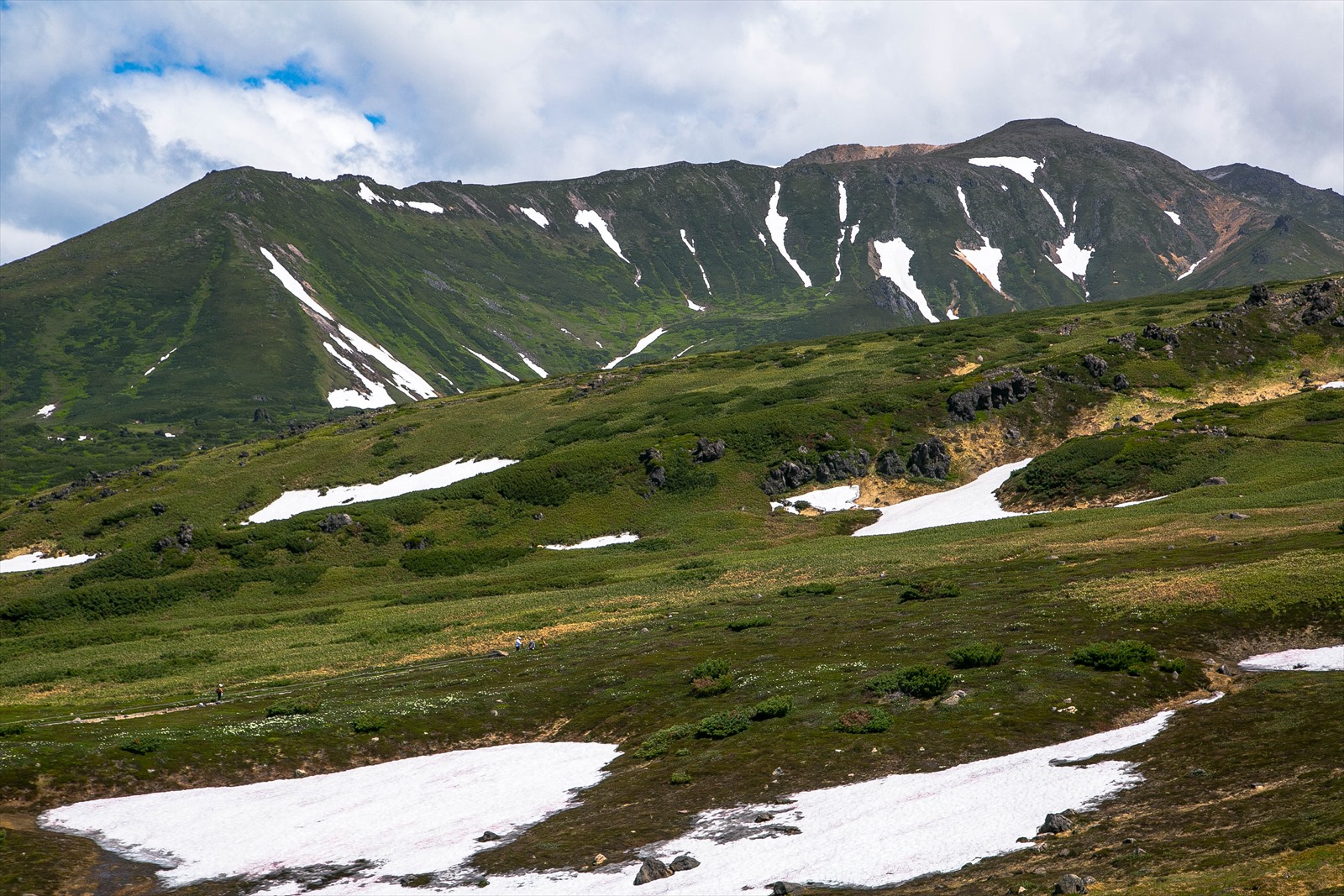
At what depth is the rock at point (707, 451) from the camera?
4656 inches

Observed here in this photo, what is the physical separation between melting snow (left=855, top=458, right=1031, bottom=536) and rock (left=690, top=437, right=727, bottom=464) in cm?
2381

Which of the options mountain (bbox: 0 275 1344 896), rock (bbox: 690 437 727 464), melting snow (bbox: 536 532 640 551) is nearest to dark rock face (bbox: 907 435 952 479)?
mountain (bbox: 0 275 1344 896)

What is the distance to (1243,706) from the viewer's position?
25.8m

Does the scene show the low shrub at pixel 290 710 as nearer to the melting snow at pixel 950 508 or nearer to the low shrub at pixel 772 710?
the low shrub at pixel 772 710

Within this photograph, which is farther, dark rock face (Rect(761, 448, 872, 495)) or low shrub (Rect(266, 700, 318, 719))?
dark rock face (Rect(761, 448, 872, 495))

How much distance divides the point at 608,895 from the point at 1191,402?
119948 millimetres

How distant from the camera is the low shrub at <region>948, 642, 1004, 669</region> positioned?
3419 centimetres

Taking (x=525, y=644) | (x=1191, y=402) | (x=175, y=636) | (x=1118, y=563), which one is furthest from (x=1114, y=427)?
(x=175, y=636)

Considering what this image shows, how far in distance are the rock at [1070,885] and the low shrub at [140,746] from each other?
107 ft

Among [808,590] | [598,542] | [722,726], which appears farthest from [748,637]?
[598,542]

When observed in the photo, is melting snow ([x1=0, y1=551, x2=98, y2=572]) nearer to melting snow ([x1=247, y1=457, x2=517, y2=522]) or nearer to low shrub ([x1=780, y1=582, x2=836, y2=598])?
melting snow ([x1=247, y1=457, x2=517, y2=522])

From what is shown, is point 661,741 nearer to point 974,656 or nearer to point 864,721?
point 864,721

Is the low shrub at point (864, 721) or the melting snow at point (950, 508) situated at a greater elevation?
the melting snow at point (950, 508)

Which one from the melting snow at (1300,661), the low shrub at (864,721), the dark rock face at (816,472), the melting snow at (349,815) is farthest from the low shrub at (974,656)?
the dark rock face at (816,472)
